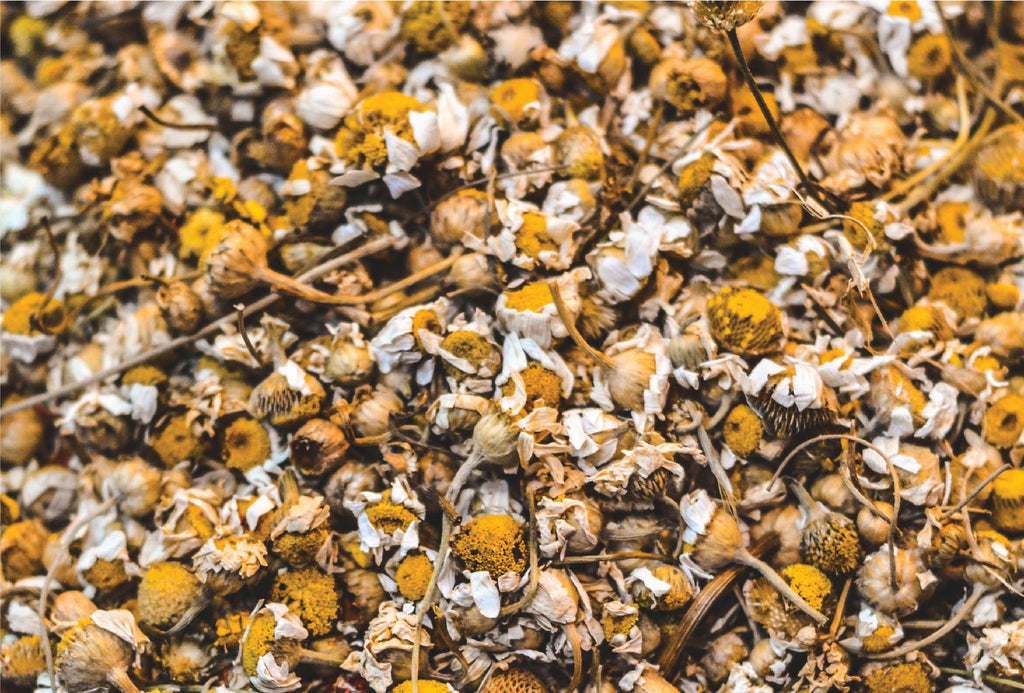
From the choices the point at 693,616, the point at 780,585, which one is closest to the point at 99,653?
the point at 693,616

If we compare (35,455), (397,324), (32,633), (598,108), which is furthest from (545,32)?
(32,633)

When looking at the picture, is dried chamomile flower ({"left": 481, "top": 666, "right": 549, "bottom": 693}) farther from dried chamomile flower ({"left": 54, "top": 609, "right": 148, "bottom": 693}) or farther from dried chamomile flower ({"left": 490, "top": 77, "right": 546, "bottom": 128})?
dried chamomile flower ({"left": 490, "top": 77, "right": 546, "bottom": 128})

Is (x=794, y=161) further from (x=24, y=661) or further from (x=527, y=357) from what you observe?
(x=24, y=661)

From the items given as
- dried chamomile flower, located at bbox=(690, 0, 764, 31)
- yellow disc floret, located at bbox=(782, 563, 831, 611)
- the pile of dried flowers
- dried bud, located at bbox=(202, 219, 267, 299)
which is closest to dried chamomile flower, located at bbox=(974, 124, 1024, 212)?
the pile of dried flowers

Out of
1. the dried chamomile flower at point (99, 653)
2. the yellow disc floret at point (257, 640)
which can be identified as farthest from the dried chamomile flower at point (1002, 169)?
the dried chamomile flower at point (99, 653)

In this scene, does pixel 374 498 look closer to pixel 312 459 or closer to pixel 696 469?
pixel 312 459

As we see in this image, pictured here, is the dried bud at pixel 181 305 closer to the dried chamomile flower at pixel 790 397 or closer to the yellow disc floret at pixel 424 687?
the yellow disc floret at pixel 424 687
